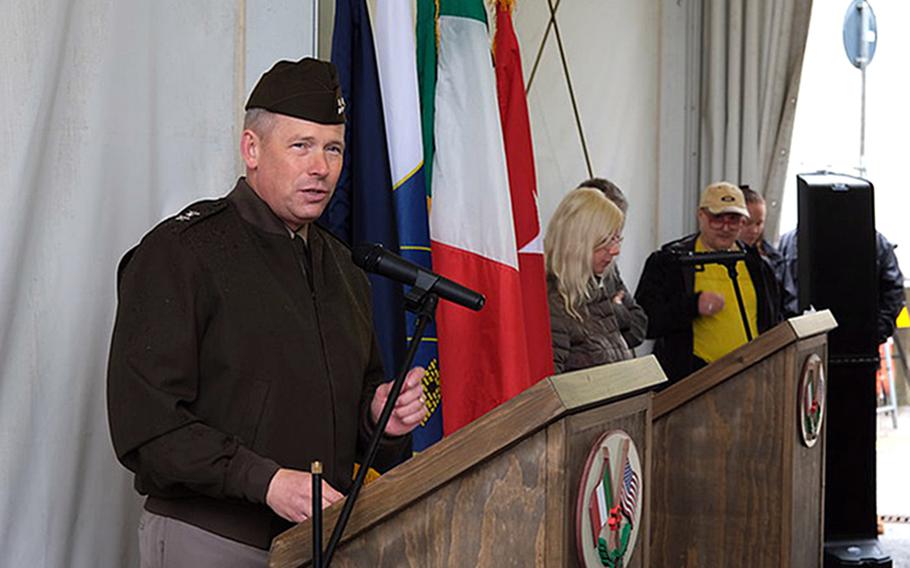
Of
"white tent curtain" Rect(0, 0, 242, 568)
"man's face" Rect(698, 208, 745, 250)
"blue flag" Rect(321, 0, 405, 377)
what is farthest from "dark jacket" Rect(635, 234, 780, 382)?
"white tent curtain" Rect(0, 0, 242, 568)

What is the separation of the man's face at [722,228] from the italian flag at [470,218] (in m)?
1.76

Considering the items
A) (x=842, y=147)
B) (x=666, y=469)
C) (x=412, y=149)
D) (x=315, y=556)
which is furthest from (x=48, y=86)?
(x=842, y=147)

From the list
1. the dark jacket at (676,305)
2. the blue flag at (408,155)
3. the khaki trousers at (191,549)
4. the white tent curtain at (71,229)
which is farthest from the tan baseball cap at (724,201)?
the khaki trousers at (191,549)

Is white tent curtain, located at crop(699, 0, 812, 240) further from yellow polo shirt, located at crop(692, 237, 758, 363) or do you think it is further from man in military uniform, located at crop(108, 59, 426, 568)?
man in military uniform, located at crop(108, 59, 426, 568)

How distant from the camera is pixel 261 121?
6.65 feet

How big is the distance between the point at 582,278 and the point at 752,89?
114 inches

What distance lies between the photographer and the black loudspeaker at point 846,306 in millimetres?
4676

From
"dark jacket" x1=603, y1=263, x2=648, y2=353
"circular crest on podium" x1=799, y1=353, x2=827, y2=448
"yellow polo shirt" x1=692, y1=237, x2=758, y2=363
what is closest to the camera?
→ "circular crest on podium" x1=799, y1=353, x2=827, y2=448

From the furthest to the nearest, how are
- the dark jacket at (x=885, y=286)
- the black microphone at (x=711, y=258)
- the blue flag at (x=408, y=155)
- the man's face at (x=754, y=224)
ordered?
the dark jacket at (x=885, y=286)
the man's face at (x=754, y=224)
the black microphone at (x=711, y=258)
the blue flag at (x=408, y=155)

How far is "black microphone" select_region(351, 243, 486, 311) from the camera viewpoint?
1.72 m

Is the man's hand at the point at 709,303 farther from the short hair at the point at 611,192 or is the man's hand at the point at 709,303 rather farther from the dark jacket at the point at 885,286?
the dark jacket at the point at 885,286

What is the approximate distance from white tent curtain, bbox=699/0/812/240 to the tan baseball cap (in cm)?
132

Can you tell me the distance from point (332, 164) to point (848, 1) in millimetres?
6472

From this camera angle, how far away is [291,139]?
2.01 metres
